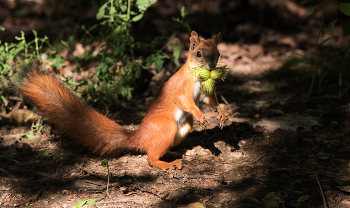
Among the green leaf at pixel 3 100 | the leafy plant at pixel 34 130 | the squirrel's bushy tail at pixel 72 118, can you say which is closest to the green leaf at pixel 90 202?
the squirrel's bushy tail at pixel 72 118

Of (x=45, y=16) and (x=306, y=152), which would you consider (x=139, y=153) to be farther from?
(x=45, y=16)

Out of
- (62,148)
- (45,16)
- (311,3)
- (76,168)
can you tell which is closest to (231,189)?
(76,168)

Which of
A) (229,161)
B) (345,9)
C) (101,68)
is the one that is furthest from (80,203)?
(345,9)

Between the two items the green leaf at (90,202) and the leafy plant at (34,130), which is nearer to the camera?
the green leaf at (90,202)

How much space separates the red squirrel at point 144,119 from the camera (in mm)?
2516

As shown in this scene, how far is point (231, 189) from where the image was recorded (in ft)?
7.41

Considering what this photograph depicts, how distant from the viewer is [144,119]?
2619 millimetres

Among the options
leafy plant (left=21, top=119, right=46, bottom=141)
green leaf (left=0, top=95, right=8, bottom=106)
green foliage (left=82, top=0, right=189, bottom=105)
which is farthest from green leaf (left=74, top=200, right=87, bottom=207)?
green leaf (left=0, top=95, right=8, bottom=106)

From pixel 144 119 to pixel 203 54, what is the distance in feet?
2.44

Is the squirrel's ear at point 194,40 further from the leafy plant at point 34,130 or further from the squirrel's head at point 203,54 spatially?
the leafy plant at point 34,130

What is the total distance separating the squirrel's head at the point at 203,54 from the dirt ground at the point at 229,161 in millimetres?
845

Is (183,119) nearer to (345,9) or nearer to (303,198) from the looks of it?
→ (303,198)

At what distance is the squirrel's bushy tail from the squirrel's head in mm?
831

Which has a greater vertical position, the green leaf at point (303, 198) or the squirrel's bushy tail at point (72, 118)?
the squirrel's bushy tail at point (72, 118)
